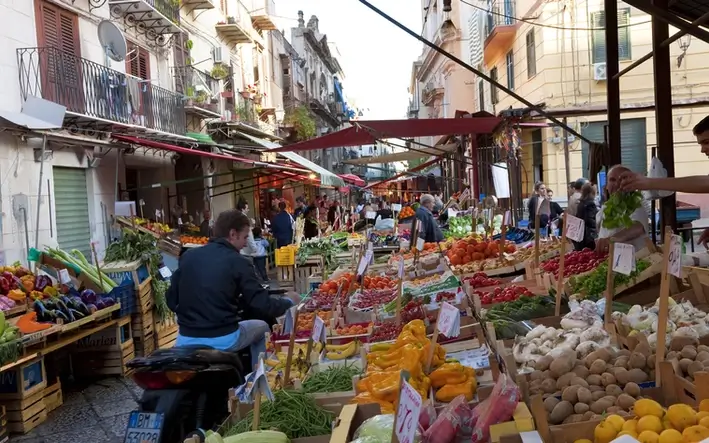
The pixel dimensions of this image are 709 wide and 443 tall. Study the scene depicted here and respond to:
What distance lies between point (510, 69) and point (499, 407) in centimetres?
2404

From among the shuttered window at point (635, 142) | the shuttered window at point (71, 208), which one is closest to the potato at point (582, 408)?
the shuttered window at point (71, 208)

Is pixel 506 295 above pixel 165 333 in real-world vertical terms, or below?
above

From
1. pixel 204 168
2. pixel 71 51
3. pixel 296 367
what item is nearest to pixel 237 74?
pixel 204 168

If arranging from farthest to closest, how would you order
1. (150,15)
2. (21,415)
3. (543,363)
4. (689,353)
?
1. (150,15)
2. (21,415)
3. (543,363)
4. (689,353)

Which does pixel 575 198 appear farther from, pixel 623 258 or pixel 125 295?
pixel 623 258

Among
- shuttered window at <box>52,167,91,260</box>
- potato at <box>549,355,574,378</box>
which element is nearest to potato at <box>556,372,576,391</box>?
potato at <box>549,355,574,378</box>

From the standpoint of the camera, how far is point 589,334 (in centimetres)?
387

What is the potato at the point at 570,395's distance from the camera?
3.03 meters

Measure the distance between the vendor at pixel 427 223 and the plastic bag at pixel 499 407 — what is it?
8.69 m

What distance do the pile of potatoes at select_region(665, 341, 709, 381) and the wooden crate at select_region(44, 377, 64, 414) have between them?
6.03 meters

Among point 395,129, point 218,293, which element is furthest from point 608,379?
point 395,129

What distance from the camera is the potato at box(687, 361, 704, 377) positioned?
3.05 metres

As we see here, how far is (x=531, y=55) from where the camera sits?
21844 millimetres

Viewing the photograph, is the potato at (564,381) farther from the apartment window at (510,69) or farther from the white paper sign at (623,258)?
the apartment window at (510,69)
